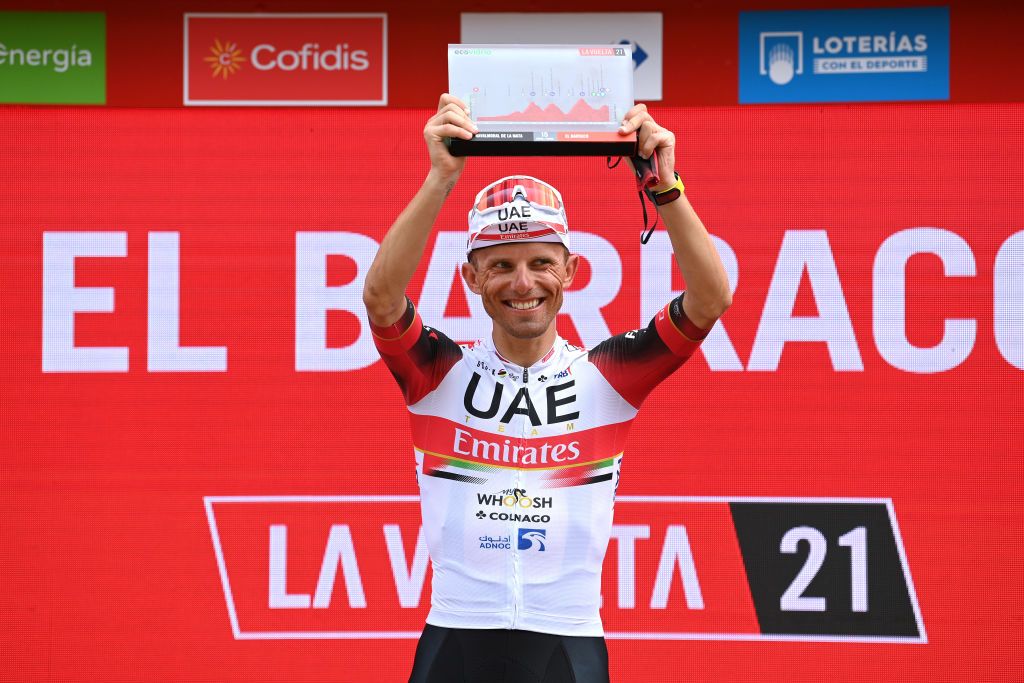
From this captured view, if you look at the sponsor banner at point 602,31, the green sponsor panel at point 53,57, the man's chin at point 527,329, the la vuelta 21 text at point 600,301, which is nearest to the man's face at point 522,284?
the man's chin at point 527,329

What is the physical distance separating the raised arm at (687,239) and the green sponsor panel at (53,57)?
2579mm

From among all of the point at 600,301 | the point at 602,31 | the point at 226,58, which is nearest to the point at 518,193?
the point at 600,301

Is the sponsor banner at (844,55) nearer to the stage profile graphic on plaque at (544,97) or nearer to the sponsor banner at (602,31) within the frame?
the sponsor banner at (602,31)

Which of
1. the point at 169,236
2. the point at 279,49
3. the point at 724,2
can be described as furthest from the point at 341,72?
the point at 724,2

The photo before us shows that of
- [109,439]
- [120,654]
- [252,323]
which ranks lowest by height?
[120,654]

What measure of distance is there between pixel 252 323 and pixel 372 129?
2.61 ft

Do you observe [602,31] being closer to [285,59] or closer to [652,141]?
[285,59]

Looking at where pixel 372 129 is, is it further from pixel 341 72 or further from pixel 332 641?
pixel 332 641

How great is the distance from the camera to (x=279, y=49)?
12.4ft

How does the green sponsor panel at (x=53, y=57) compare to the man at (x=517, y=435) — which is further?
the green sponsor panel at (x=53, y=57)

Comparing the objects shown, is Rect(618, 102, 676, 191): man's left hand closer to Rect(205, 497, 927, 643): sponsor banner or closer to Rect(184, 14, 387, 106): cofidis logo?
Rect(205, 497, 927, 643): sponsor banner

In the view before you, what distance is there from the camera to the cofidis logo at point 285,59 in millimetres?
3768

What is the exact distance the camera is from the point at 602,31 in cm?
371

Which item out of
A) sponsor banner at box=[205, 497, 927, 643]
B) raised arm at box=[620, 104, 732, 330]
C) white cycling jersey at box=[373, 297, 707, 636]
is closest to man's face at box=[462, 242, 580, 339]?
white cycling jersey at box=[373, 297, 707, 636]
